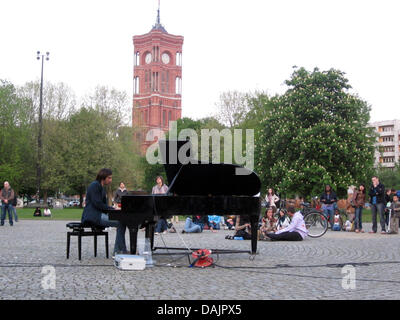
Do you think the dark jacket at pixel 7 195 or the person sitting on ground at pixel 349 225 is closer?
the person sitting on ground at pixel 349 225

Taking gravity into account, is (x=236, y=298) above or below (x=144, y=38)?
below

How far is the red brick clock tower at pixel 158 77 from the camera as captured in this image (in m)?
113

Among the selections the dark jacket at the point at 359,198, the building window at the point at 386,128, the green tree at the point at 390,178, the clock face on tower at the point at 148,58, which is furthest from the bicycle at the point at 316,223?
the building window at the point at 386,128

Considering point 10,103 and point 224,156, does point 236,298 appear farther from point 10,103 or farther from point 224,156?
→ point 10,103

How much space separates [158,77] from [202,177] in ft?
346

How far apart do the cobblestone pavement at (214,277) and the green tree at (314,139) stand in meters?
23.6

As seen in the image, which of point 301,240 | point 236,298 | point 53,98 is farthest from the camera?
point 53,98

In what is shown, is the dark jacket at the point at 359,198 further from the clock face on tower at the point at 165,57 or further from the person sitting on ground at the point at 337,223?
the clock face on tower at the point at 165,57

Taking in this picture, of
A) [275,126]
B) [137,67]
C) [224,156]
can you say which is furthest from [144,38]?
[275,126]

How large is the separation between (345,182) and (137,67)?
87501 millimetres

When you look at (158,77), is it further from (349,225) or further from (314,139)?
(349,225)

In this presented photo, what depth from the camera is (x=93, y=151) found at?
52.6m

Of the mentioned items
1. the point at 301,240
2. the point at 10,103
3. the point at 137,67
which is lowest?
the point at 301,240

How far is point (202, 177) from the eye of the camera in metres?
9.91
